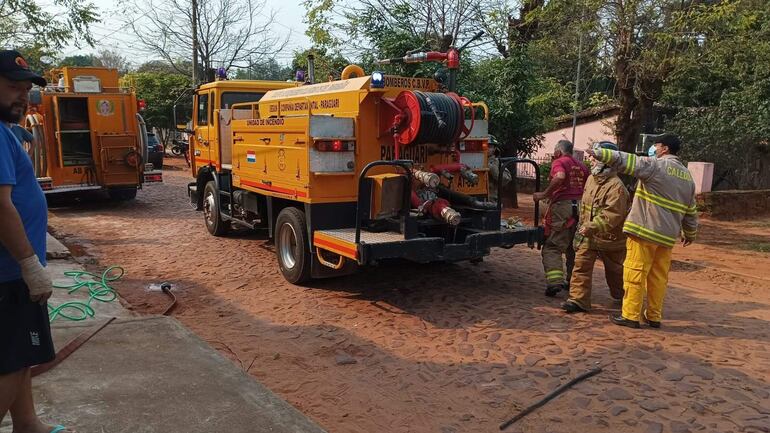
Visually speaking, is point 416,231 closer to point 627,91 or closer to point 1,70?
point 1,70

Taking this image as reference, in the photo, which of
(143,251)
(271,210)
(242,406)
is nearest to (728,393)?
(242,406)

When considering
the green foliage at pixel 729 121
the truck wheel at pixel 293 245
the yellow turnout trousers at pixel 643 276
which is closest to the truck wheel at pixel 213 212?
the truck wheel at pixel 293 245

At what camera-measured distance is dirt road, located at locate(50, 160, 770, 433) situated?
3.97m

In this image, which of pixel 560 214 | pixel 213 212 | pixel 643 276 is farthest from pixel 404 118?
pixel 213 212

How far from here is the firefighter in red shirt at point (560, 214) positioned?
21.2 ft

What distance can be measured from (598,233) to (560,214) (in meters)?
0.76

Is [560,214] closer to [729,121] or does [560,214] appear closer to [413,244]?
[413,244]

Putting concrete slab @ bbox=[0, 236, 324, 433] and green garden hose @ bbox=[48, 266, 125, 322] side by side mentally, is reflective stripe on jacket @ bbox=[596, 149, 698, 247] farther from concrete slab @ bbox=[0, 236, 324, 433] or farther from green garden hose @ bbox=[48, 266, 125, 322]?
green garden hose @ bbox=[48, 266, 125, 322]

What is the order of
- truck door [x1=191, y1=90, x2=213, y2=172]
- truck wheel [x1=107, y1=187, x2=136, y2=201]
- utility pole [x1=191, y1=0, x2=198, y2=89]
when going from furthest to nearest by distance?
utility pole [x1=191, y1=0, x2=198, y2=89], truck wheel [x1=107, y1=187, x2=136, y2=201], truck door [x1=191, y1=90, x2=213, y2=172]

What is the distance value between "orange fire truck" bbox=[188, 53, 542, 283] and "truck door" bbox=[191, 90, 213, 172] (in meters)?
2.60

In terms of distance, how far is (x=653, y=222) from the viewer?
17.3 ft

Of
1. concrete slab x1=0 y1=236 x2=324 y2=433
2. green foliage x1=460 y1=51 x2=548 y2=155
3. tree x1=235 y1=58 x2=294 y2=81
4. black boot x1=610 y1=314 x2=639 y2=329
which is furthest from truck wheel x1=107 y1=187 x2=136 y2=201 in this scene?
tree x1=235 y1=58 x2=294 y2=81

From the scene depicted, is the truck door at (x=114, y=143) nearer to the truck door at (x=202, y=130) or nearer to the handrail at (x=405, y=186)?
the truck door at (x=202, y=130)

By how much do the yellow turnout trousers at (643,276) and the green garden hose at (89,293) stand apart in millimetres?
4648
